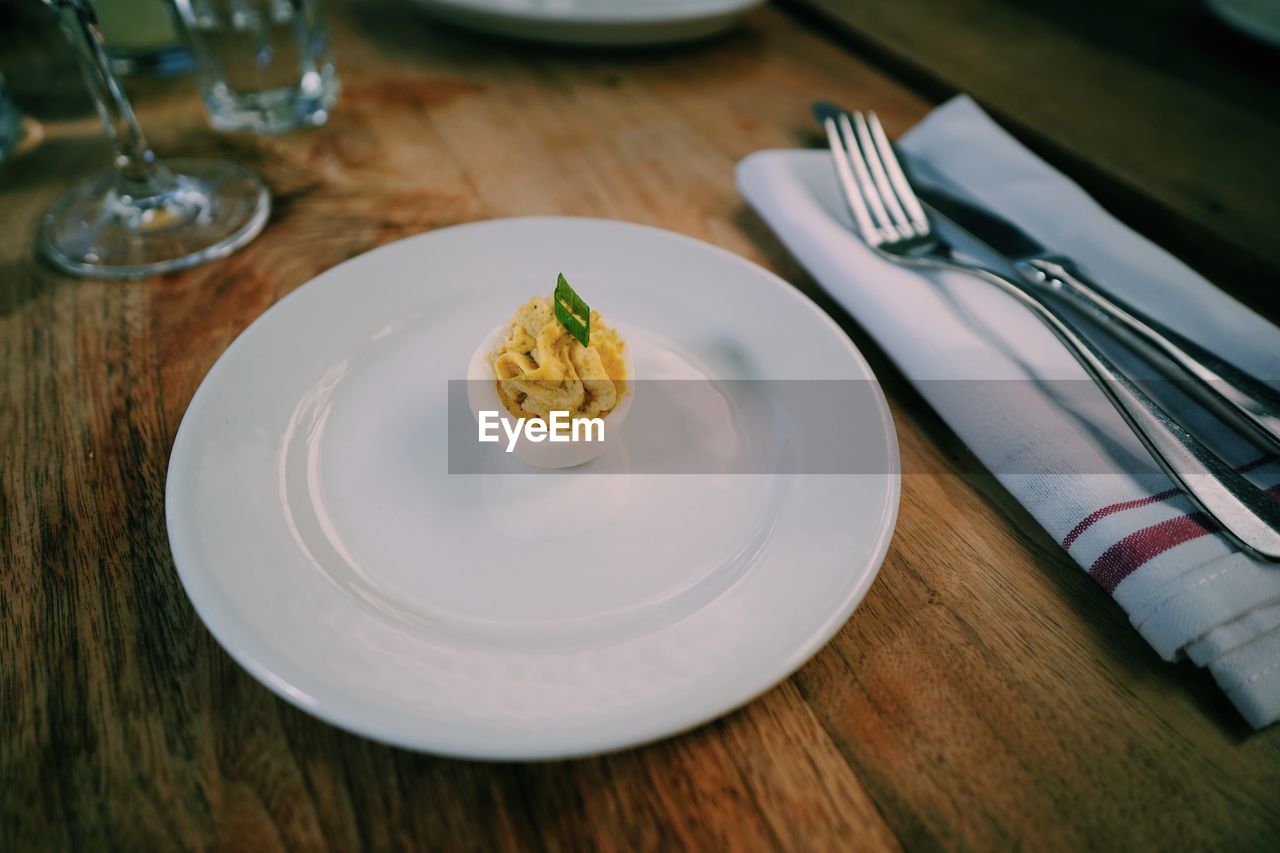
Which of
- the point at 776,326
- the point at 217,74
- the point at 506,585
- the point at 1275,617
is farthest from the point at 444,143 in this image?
the point at 1275,617

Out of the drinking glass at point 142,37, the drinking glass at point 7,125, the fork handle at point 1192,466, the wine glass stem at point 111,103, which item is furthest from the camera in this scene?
the drinking glass at point 142,37

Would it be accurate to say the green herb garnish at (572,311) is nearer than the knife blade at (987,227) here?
Yes

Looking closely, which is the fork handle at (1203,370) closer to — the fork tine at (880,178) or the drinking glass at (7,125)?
the fork tine at (880,178)

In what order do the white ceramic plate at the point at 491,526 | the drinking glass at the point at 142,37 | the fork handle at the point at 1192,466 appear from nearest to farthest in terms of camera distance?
the white ceramic plate at the point at 491,526
the fork handle at the point at 1192,466
the drinking glass at the point at 142,37

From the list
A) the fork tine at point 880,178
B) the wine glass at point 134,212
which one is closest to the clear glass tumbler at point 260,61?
the wine glass at point 134,212

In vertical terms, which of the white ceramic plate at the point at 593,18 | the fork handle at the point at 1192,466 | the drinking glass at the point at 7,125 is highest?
the white ceramic plate at the point at 593,18

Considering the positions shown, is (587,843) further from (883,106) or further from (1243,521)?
(883,106)

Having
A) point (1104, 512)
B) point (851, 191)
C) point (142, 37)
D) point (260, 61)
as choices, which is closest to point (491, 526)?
point (1104, 512)
